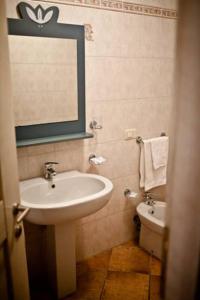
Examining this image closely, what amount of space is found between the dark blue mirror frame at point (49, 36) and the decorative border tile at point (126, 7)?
0.14 meters

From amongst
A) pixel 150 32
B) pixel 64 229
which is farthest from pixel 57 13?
pixel 64 229

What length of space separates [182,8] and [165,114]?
85.5 inches

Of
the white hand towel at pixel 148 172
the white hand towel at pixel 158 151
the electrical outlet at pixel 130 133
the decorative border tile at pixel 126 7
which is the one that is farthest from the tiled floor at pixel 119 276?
the decorative border tile at pixel 126 7

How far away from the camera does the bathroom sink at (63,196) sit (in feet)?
4.92

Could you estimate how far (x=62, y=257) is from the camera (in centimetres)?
183

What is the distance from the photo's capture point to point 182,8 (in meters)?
0.42

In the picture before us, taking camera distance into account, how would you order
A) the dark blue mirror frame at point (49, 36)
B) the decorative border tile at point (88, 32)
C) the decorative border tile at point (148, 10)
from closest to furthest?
the dark blue mirror frame at point (49, 36)
the decorative border tile at point (88, 32)
the decorative border tile at point (148, 10)

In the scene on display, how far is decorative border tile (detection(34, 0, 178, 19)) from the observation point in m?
1.84

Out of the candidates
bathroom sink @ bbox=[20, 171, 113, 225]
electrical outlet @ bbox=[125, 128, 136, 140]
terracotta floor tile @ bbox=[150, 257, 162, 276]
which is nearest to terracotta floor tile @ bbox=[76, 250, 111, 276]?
terracotta floor tile @ bbox=[150, 257, 162, 276]

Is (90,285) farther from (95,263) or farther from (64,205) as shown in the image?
(64,205)

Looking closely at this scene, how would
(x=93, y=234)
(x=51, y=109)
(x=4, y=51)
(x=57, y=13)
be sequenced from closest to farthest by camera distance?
1. (x=4, y=51)
2. (x=57, y=13)
3. (x=51, y=109)
4. (x=93, y=234)

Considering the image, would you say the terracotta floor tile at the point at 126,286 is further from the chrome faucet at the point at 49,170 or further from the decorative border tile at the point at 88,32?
the decorative border tile at the point at 88,32

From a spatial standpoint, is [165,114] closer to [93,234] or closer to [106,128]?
[106,128]

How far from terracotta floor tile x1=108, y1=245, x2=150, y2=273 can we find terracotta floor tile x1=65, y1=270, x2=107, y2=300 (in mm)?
134
